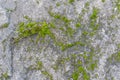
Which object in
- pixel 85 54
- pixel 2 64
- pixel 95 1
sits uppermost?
pixel 95 1

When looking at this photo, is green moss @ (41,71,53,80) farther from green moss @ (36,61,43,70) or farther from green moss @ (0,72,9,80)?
green moss @ (0,72,9,80)

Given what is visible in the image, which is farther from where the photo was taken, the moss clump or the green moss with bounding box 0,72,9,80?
the green moss with bounding box 0,72,9,80

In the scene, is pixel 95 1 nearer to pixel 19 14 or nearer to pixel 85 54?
pixel 85 54

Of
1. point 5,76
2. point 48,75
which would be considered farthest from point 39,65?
point 5,76

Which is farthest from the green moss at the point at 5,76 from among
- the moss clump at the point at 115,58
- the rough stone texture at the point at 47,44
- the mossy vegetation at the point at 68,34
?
the moss clump at the point at 115,58

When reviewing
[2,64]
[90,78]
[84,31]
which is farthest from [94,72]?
[2,64]

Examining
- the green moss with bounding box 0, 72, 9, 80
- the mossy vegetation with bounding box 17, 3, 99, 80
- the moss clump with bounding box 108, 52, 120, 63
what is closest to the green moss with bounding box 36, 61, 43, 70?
the mossy vegetation with bounding box 17, 3, 99, 80

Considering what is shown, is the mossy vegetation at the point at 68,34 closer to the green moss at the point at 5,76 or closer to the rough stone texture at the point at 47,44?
the rough stone texture at the point at 47,44

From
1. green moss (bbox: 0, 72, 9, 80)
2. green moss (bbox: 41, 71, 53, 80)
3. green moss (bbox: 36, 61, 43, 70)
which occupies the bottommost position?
green moss (bbox: 0, 72, 9, 80)
